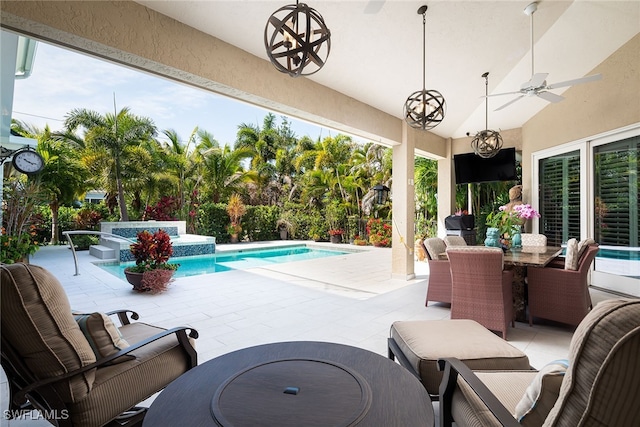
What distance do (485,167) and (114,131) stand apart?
1218 cm

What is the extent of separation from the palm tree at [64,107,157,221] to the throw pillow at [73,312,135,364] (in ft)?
37.3

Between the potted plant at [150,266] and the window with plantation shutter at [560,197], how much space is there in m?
7.74

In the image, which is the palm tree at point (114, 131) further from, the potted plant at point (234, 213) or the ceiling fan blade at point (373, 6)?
the ceiling fan blade at point (373, 6)

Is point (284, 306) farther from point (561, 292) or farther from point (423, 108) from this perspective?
point (561, 292)

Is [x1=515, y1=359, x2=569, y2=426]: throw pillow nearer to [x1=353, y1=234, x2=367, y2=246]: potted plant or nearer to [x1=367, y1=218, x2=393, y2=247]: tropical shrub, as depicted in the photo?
[x1=367, y1=218, x2=393, y2=247]: tropical shrub

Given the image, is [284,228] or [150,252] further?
[284,228]

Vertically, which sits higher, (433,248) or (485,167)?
(485,167)

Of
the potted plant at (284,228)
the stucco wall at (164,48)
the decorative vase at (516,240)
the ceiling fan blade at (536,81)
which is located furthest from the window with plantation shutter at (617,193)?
the potted plant at (284,228)

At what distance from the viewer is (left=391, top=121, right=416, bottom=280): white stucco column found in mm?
6445

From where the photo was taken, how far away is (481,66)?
4973 millimetres

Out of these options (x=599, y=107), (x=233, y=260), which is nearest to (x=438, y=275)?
(x=599, y=107)

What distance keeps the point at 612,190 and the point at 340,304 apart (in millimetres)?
5153

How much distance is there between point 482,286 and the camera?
338cm

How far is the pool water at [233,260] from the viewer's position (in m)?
8.12
